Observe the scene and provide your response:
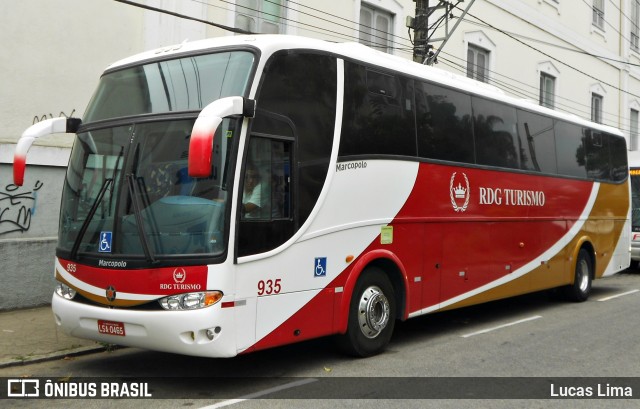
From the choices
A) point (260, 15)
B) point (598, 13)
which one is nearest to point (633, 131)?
point (598, 13)

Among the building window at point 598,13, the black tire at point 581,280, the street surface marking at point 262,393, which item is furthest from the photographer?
the building window at point 598,13

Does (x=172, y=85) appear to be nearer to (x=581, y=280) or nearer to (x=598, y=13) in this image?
(x=581, y=280)

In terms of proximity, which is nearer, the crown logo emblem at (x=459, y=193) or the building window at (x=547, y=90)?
the crown logo emblem at (x=459, y=193)

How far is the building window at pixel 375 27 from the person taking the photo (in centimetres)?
1619

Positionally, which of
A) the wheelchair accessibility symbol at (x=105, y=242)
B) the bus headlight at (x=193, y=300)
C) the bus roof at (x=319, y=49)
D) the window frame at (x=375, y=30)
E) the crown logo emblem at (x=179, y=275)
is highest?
the window frame at (x=375, y=30)

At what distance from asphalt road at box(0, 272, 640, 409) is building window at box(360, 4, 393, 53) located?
8.45m

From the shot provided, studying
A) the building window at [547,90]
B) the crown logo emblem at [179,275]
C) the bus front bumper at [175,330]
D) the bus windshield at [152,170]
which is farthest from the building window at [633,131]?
the crown logo emblem at [179,275]

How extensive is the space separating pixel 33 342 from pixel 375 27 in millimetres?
11219

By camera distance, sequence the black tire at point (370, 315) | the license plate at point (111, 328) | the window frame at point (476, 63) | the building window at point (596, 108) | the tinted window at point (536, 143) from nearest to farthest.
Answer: the license plate at point (111, 328), the black tire at point (370, 315), the tinted window at point (536, 143), the window frame at point (476, 63), the building window at point (596, 108)

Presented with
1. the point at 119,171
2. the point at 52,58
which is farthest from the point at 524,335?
the point at 52,58

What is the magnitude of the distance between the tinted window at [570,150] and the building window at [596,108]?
15.5 meters

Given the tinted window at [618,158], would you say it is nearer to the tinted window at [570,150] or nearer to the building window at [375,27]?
the tinted window at [570,150]

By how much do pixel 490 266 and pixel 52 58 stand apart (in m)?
7.36

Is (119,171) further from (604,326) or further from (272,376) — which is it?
(604,326)
